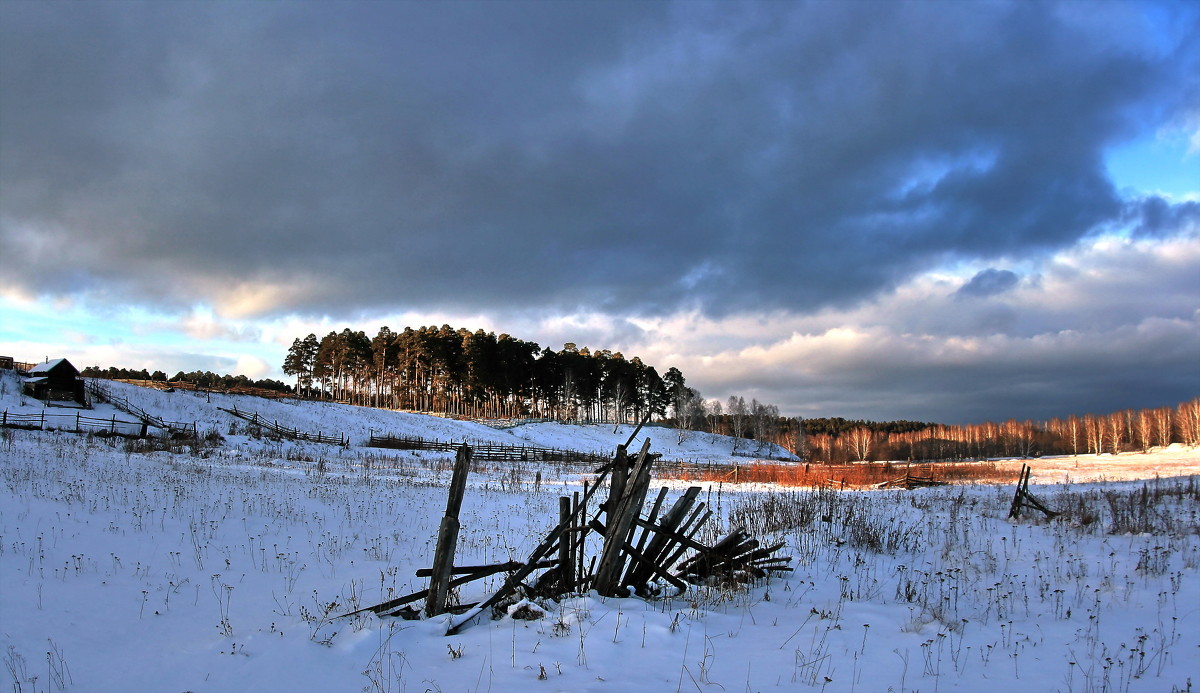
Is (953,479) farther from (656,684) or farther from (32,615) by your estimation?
(32,615)

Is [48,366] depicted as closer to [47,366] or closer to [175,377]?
[47,366]

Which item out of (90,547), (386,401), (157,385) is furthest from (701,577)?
(386,401)

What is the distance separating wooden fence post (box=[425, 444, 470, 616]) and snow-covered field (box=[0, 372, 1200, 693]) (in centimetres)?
25

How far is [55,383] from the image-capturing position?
4903 centimetres

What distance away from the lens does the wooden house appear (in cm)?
4803

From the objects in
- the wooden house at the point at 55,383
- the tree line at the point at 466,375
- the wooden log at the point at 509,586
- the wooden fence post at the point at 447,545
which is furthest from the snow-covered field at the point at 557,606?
the tree line at the point at 466,375

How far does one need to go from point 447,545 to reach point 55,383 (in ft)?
193

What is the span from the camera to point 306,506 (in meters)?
16.8

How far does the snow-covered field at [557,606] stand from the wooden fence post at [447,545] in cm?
25

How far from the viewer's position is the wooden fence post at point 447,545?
684 cm

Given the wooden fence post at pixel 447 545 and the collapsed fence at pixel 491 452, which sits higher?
the wooden fence post at pixel 447 545

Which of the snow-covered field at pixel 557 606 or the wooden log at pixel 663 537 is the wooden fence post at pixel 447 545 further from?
the wooden log at pixel 663 537

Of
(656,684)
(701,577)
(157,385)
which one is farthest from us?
(157,385)

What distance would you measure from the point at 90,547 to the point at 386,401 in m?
87.8
